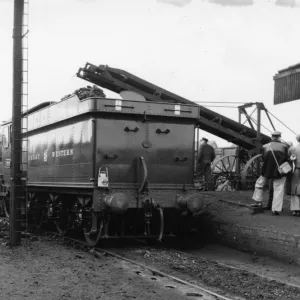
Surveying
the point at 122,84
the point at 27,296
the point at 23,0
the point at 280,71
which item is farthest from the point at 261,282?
the point at 280,71

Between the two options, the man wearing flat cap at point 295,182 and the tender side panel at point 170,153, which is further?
the man wearing flat cap at point 295,182

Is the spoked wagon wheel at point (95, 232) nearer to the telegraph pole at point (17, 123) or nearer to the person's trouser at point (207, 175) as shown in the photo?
the telegraph pole at point (17, 123)

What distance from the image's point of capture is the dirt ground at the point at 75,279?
6.60 m

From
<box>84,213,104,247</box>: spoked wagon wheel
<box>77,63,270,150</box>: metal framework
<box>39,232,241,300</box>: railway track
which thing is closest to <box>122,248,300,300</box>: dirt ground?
<box>39,232,241,300</box>: railway track

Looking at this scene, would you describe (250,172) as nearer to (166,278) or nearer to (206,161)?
(206,161)

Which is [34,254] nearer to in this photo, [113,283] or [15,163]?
[15,163]

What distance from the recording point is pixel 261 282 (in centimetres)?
747

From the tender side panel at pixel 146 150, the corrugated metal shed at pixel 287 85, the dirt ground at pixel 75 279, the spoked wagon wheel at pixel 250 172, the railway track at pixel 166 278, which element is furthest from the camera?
the corrugated metal shed at pixel 287 85

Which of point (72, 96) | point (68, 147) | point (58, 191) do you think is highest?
point (72, 96)

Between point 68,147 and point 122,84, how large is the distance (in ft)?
19.7

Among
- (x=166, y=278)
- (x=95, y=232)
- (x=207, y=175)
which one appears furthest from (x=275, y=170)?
(x=207, y=175)

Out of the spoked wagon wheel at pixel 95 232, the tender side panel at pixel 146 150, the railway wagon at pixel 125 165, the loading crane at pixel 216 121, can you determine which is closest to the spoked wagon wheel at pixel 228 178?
the loading crane at pixel 216 121

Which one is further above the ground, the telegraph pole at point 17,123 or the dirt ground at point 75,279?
the telegraph pole at point 17,123

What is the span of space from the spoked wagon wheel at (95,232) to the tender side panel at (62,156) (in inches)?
29.8
